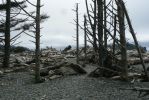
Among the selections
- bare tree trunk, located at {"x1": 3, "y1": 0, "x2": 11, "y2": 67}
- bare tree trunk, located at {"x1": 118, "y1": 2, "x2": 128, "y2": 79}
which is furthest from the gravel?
bare tree trunk, located at {"x1": 3, "y1": 0, "x2": 11, "y2": 67}

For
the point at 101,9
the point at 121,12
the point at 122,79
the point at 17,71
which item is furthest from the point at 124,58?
the point at 17,71

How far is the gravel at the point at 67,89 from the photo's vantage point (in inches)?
675

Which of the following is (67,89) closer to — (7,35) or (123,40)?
(123,40)

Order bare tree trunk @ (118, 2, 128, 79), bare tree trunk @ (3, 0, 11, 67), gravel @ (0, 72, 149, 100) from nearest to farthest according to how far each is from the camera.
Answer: gravel @ (0, 72, 149, 100) → bare tree trunk @ (118, 2, 128, 79) → bare tree trunk @ (3, 0, 11, 67)

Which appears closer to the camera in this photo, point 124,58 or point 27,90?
point 27,90

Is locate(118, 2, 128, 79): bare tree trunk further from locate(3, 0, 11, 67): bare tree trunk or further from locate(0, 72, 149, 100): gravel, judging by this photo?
locate(3, 0, 11, 67): bare tree trunk

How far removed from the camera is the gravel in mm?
17156

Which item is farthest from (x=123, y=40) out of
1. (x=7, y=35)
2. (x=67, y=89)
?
(x=7, y=35)

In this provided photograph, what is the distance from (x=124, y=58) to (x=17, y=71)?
10.2m

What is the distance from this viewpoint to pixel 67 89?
19.5 meters

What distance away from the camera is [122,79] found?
2222 cm

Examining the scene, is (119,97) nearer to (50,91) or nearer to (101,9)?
(50,91)

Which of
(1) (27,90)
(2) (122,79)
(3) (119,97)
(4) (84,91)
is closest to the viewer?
(3) (119,97)

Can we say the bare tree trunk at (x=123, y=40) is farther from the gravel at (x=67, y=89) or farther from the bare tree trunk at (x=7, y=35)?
the bare tree trunk at (x=7, y=35)
